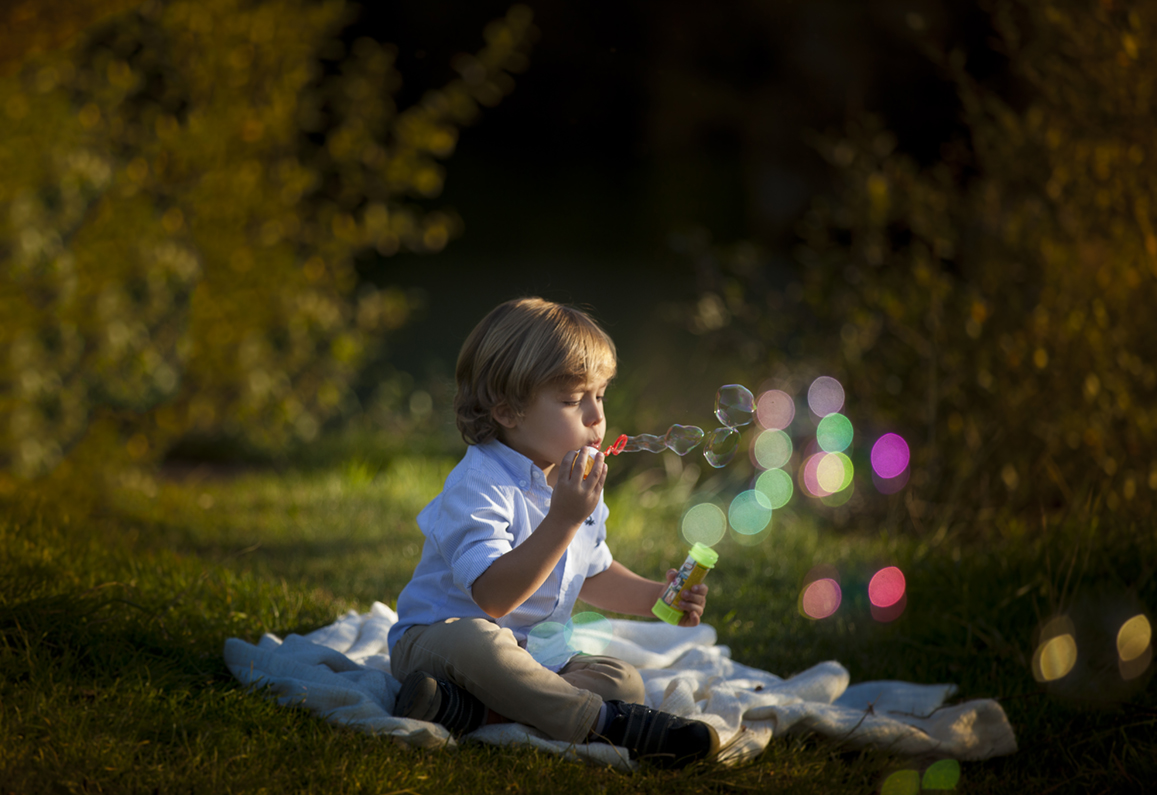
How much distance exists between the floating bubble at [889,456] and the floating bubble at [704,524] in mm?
659

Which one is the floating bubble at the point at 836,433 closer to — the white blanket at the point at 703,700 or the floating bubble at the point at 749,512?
the floating bubble at the point at 749,512

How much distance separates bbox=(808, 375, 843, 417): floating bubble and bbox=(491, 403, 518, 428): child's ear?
2487 millimetres

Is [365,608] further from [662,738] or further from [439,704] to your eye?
[662,738]

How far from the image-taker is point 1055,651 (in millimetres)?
2594

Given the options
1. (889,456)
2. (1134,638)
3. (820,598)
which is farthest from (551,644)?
(889,456)

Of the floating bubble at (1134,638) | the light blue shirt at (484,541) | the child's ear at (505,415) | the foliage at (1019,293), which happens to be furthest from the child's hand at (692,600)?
the foliage at (1019,293)

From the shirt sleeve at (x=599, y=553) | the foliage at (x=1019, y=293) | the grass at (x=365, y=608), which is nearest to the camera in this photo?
the grass at (x=365, y=608)

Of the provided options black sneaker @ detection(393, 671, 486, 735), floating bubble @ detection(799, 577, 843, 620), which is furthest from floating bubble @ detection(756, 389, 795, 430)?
black sneaker @ detection(393, 671, 486, 735)

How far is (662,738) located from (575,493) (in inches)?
20.0

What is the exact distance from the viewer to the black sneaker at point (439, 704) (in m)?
1.97

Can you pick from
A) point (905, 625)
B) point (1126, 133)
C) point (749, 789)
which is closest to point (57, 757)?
point (749, 789)

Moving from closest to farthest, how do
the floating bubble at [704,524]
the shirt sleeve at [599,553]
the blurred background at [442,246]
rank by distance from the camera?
the shirt sleeve at [599,553]
the blurred background at [442,246]
the floating bubble at [704,524]

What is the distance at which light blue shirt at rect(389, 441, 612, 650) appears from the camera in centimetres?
198

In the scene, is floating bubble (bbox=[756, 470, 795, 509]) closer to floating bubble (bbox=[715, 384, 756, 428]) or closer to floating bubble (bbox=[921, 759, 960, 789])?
floating bubble (bbox=[715, 384, 756, 428])
